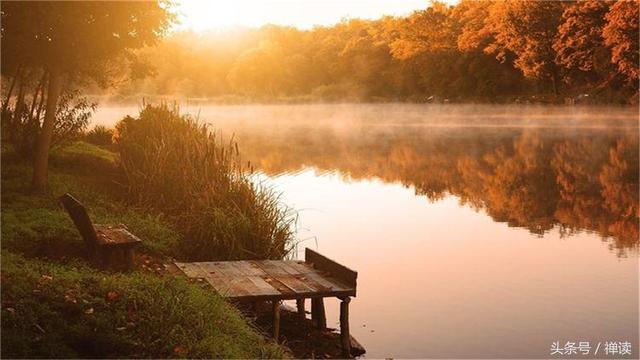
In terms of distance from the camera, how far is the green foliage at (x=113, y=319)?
6.58m

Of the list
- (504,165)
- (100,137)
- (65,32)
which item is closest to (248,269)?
(65,32)

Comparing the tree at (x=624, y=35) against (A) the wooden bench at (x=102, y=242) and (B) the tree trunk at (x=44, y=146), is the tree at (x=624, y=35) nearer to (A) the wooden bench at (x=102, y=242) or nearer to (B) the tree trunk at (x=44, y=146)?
(B) the tree trunk at (x=44, y=146)

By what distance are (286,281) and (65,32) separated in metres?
6.23

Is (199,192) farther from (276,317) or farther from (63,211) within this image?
(276,317)

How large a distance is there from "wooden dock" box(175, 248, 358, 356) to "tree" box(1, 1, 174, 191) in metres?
4.92

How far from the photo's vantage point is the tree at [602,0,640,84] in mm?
53062

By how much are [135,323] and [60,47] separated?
7735 mm

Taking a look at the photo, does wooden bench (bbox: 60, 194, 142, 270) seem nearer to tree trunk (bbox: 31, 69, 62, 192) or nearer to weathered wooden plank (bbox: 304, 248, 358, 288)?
weathered wooden plank (bbox: 304, 248, 358, 288)

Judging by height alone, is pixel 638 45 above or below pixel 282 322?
above

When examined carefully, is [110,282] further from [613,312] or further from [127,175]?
[127,175]

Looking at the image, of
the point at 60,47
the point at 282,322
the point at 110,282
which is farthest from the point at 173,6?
the point at 110,282

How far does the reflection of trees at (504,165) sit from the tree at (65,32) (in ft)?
28.9

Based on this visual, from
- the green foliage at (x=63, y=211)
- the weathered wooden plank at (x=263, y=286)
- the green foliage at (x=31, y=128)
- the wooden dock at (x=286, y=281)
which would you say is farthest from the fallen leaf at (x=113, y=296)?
the green foliage at (x=31, y=128)

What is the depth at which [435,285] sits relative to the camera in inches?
488
